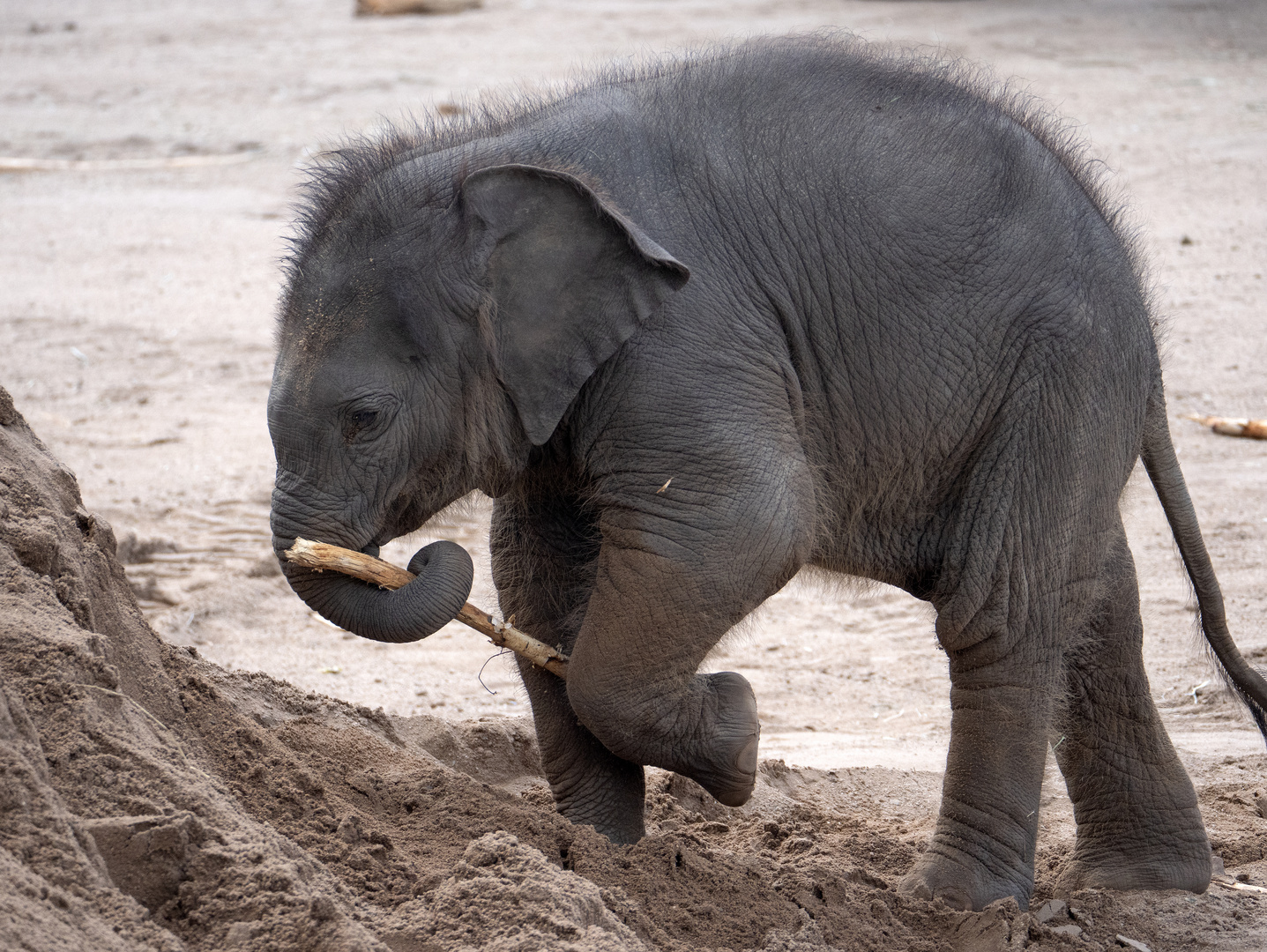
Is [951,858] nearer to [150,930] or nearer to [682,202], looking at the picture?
[682,202]

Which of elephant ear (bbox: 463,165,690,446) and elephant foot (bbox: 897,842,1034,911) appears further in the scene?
elephant foot (bbox: 897,842,1034,911)

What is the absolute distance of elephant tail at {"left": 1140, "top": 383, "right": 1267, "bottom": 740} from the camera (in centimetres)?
422

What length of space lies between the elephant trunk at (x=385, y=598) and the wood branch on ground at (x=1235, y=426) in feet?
20.7

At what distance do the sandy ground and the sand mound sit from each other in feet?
2.01

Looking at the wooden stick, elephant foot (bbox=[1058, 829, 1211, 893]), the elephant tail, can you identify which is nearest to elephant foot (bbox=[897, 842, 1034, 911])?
elephant foot (bbox=[1058, 829, 1211, 893])

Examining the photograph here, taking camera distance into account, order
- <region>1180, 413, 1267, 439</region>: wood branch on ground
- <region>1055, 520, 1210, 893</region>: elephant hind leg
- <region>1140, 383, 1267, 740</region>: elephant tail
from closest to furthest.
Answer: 1. <region>1140, 383, 1267, 740</region>: elephant tail
2. <region>1055, 520, 1210, 893</region>: elephant hind leg
3. <region>1180, 413, 1267, 439</region>: wood branch on ground

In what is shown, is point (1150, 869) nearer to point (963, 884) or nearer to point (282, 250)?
point (963, 884)

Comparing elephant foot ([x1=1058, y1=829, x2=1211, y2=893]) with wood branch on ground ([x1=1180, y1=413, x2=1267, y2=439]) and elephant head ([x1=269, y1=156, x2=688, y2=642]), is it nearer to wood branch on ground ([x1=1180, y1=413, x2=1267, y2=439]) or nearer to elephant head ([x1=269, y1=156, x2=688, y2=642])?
elephant head ([x1=269, y1=156, x2=688, y2=642])

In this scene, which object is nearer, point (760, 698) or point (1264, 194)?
point (760, 698)

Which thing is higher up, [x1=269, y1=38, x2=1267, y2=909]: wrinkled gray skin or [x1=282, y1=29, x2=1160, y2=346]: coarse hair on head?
[x1=282, y1=29, x2=1160, y2=346]: coarse hair on head

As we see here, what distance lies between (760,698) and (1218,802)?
183 centimetres

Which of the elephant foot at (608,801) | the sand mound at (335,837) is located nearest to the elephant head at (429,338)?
the sand mound at (335,837)

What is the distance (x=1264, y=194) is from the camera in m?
12.1

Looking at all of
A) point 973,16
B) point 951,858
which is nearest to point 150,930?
point 951,858
